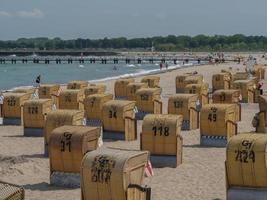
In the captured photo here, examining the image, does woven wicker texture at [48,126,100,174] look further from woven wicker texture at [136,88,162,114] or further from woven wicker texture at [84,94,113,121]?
woven wicker texture at [136,88,162,114]

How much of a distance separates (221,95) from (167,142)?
11.9m

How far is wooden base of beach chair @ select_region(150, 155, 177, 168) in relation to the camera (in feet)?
63.1

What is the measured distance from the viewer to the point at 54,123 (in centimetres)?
2117

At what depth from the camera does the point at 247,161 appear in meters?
14.0

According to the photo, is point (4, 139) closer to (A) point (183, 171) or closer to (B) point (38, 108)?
(B) point (38, 108)

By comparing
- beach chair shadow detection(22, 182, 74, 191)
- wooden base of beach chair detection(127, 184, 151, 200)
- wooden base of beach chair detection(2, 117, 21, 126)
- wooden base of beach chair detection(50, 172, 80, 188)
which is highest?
wooden base of beach chair detection(127, 184, 151, 200)

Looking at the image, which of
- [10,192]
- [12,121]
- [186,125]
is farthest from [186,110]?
[10,192]

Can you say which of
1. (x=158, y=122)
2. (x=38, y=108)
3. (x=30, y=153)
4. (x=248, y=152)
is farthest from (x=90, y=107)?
(x=248, y=152)

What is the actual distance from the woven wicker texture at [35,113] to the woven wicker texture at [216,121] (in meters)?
7.06

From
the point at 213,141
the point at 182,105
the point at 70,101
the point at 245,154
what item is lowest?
the point at 213,141

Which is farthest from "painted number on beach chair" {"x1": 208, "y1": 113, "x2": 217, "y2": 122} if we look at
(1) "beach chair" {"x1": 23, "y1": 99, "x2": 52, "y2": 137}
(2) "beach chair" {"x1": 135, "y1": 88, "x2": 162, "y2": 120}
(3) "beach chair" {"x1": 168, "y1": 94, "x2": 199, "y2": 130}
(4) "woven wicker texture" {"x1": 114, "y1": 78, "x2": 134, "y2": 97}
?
(4) "woven wicker texture" {"x1": 114, "y1": 78, "x2": 134, "y2": 97}

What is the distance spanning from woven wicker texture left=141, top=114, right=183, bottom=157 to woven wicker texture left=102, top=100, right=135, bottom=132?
4551mm

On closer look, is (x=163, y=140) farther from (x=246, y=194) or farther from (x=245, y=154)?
(x=245, y=154)

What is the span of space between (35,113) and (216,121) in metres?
7.87
